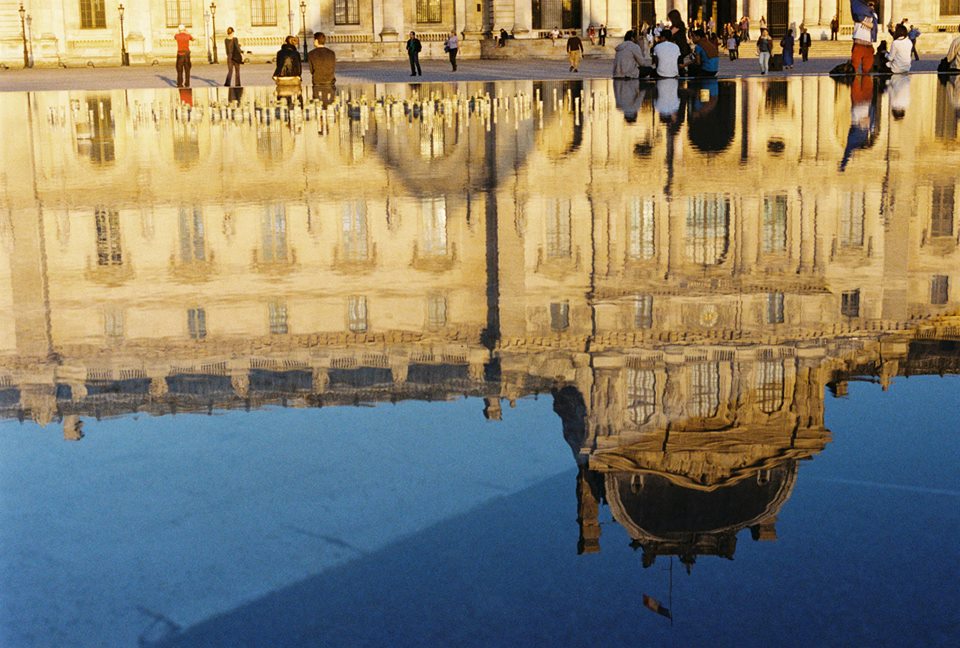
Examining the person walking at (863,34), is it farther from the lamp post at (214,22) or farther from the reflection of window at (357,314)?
the reflection of window at (357,314)

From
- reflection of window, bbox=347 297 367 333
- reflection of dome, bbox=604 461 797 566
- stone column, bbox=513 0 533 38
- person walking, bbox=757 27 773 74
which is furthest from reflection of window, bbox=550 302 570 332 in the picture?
stone column, bbox=513 0 533 38

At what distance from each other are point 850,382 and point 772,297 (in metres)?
1.80

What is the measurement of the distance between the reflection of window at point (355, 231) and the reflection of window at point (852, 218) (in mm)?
3021

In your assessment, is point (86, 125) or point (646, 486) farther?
point (86, 125)

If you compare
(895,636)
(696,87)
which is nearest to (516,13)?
(696,87)

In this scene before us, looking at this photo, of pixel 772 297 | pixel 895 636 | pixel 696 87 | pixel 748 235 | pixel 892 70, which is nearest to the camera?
pixel 895 636

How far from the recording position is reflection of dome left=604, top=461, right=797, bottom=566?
4215 millimetres

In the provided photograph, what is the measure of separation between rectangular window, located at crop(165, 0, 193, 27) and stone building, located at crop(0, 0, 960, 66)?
0.14ft

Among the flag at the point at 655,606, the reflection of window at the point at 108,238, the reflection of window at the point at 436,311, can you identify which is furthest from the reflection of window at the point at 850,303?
the flag at the point at 655,606

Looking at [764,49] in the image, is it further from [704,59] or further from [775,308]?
[775,308]

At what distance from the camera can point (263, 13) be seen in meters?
70.1

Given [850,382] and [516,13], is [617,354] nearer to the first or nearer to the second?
[850,382]

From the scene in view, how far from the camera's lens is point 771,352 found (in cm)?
684

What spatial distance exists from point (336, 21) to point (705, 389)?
6634 centimetres
